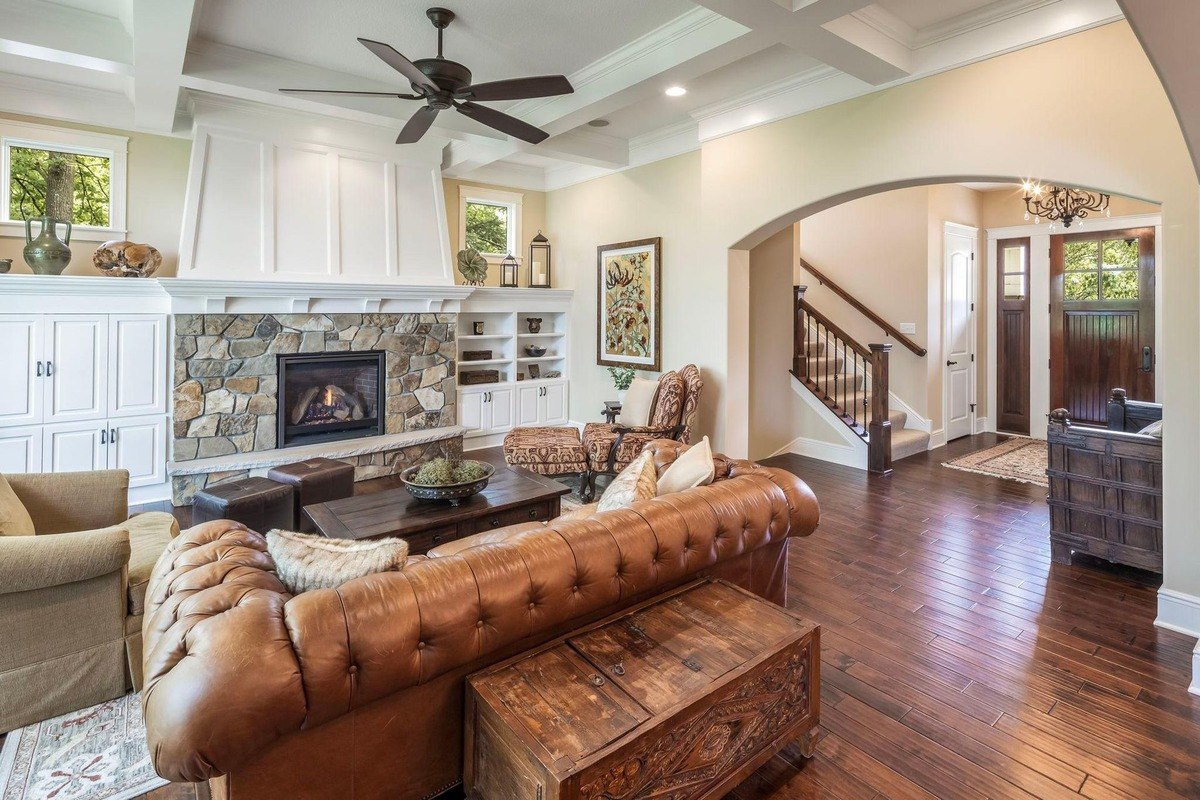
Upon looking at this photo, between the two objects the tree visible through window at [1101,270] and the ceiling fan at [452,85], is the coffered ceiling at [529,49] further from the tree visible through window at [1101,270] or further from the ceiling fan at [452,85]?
the tree visible through window at [1101,270]

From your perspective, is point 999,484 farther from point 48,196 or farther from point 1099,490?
point 48,196

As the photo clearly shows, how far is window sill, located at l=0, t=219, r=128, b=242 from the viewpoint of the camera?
4.82 m

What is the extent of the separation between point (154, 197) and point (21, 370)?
1776 millimetres

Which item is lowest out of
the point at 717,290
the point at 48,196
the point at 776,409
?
the point at 776,409

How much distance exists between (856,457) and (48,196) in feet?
→ 23.8

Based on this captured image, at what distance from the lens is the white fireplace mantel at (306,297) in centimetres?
503

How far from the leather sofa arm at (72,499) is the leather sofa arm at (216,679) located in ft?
6.18

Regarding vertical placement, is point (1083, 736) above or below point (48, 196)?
below

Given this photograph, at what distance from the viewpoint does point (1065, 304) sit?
7.23 meters

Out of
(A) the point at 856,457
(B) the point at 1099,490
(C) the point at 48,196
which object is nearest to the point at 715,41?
(B) the point at 1099,490

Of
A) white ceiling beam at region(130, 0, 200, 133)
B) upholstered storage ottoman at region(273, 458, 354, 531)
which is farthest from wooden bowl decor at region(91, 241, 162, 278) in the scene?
upholstered storage ottoman at region(273, 458, 354, 531)

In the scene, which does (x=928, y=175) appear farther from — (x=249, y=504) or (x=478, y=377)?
(x=478, y=377)

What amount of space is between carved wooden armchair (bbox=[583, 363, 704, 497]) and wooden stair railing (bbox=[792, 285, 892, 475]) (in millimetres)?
1670

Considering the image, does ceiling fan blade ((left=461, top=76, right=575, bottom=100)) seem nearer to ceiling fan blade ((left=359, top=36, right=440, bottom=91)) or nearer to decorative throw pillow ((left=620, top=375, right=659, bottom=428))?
ceiling fan blade ((left=359, top=36, right=440, bottom=91))
